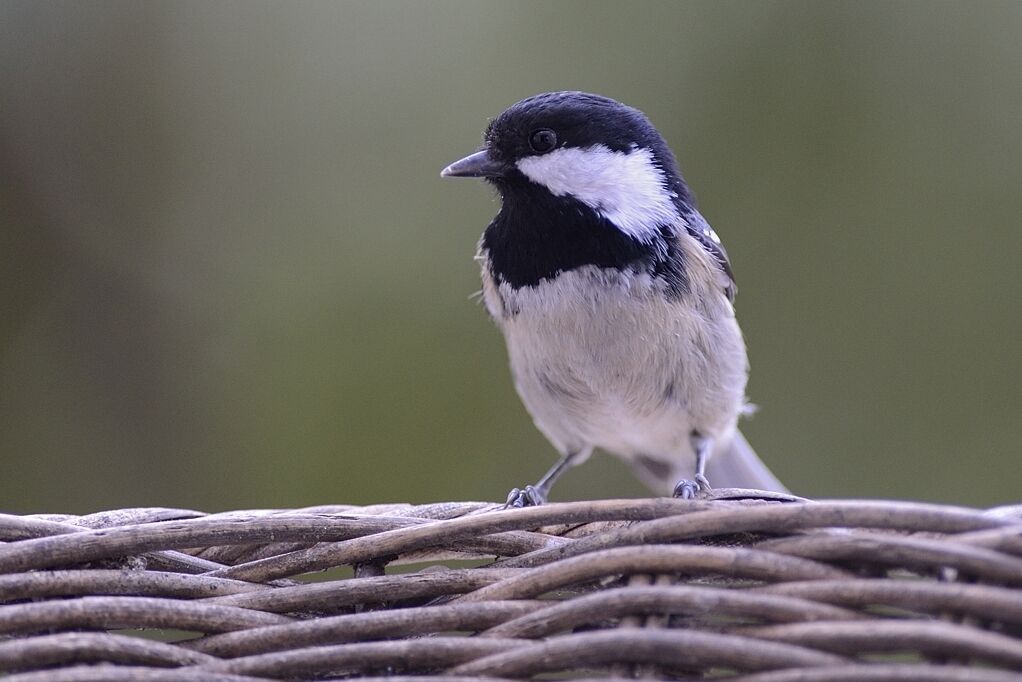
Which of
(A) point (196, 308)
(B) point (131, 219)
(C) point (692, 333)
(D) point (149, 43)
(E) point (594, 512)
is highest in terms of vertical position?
(D) point (149, 43)

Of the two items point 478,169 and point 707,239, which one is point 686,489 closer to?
point 707,239

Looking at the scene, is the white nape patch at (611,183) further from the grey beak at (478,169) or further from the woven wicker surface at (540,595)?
the woven wicker surface at (540,595)

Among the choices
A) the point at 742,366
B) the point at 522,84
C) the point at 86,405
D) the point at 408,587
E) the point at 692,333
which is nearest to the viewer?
the point at 408,587

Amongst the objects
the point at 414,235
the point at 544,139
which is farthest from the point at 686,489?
the point at 414,235

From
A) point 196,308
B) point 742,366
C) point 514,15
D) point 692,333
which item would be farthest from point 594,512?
point 514,15

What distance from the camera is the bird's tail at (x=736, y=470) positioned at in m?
1.84

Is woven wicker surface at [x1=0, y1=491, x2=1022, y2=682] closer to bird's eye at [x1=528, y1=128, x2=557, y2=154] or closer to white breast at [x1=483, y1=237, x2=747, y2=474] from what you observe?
white breast at [x1=483, y1=237, x2=747, y2=474]


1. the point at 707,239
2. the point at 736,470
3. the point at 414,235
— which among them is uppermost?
the point at 414,235

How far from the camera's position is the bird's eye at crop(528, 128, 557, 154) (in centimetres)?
143

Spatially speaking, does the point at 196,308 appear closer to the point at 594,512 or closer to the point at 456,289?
the point at 456,289

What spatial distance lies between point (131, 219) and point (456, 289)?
31.7 inches

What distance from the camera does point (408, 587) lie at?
748mm

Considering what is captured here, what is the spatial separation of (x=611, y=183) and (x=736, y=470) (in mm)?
716

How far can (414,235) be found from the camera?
239cm
